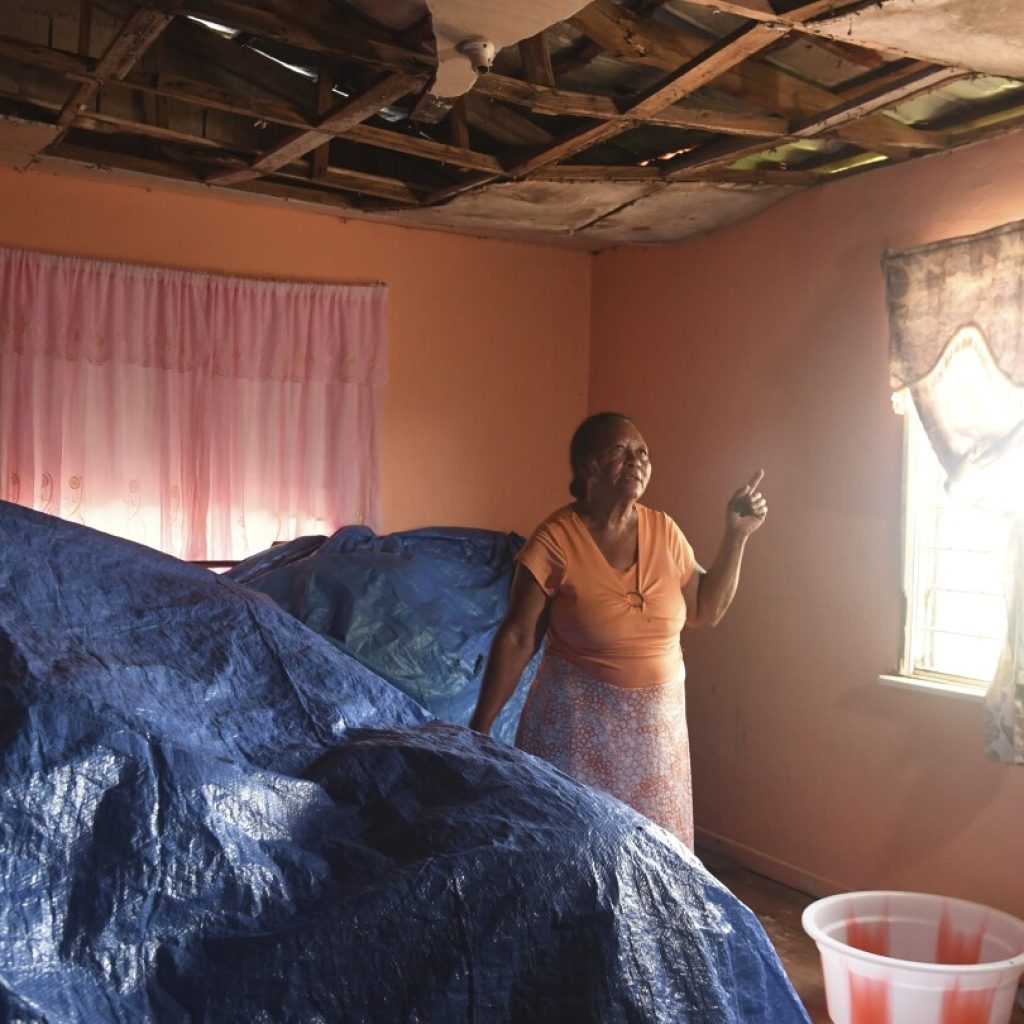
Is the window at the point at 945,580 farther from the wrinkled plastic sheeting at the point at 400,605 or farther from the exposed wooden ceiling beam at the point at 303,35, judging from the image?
the exposed wooden ceiling beam at the point at 303,35

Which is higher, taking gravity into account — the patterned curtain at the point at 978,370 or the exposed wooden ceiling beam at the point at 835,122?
the exposed wooden ceiling beam at the point at 835,122

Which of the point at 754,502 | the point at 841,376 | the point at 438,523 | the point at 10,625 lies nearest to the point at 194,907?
the point at 10,625

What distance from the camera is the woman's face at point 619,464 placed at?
2453 mm

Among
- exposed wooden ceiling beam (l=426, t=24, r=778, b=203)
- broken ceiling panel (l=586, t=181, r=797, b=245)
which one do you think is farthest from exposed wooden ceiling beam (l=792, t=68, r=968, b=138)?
broken ceiling panel (l=586, t=181, r=797, b=245)

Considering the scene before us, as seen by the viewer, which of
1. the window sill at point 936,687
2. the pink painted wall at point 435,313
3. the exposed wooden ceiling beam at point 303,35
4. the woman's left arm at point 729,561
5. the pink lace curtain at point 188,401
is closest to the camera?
the exposed wooden ceiling beam at point 303,35

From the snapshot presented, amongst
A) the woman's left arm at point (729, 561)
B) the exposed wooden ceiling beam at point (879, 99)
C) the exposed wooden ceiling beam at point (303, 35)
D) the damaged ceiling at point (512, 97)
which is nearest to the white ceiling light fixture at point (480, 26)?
the damaged ceiling at point (512, 97)

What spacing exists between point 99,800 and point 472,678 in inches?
96.4

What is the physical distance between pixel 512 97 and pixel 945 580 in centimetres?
198

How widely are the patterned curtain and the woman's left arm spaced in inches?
36.3

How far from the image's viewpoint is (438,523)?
459cm

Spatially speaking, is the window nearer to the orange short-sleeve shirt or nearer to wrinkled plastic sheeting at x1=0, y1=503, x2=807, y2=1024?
the orange short-sleeve shirt

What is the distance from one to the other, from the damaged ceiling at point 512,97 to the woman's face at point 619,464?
2.90 ft

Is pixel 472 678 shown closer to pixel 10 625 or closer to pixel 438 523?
pixel 438 523

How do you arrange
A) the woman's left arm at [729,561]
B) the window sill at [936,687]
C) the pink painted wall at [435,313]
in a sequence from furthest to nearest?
the pink painted wall at [435,313], the window sill at [936,687], the woman's left arm at [729,561]
